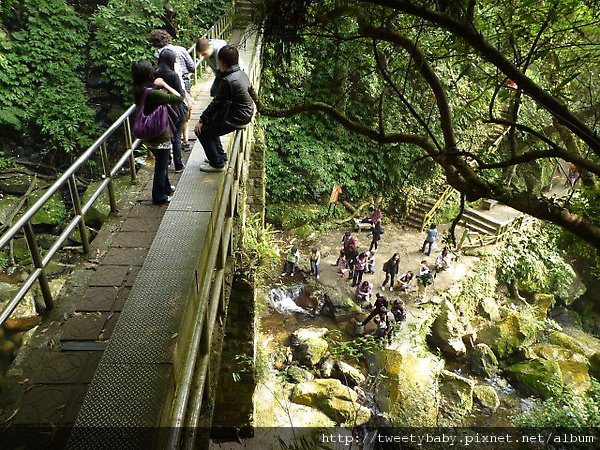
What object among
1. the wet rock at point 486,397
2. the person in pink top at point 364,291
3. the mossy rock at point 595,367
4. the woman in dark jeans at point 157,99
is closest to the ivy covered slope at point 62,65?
the woman in dark jeans at point 157,99

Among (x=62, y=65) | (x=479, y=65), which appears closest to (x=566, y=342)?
(x=479, y=65)

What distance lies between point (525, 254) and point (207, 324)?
1601 cm

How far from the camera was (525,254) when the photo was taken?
51.8 ft

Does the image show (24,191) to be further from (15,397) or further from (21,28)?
(15,397)

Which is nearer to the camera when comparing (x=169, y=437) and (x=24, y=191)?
(x=169, y=437)

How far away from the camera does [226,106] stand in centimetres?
424

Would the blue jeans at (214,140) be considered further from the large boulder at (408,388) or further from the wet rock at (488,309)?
the wet rock at (488,309)

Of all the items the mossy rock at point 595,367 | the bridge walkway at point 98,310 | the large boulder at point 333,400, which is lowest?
the mossy rock at point 595,367

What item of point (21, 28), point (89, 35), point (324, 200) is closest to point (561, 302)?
point (324, 200)

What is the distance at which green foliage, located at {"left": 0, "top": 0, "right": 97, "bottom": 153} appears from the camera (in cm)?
998

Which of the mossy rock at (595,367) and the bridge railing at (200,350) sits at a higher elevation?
the bridge railing at (200,350)

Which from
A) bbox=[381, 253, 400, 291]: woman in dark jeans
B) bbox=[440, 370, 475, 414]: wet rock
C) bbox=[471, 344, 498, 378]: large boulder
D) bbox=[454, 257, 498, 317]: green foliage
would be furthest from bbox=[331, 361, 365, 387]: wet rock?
bbox=[454, 257, 498, 317]: green foliage

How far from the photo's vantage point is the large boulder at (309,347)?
10242mm

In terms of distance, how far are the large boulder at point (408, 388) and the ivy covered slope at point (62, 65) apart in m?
9.49
